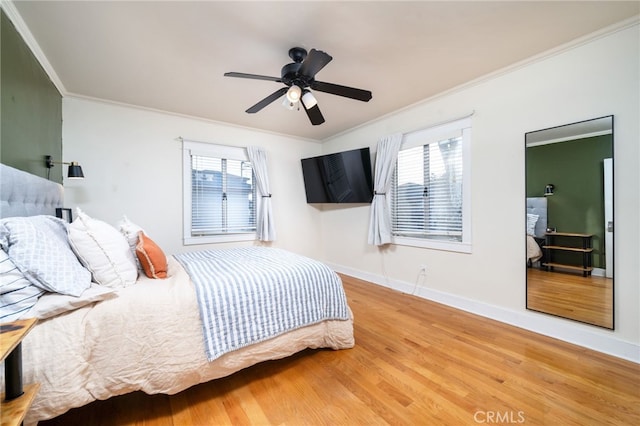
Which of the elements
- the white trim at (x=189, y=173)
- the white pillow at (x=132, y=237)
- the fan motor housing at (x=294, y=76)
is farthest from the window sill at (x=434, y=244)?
the white pillow at (x=132, y=237)

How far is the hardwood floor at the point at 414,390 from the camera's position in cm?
138

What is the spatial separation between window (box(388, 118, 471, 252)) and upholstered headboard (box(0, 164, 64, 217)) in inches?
143

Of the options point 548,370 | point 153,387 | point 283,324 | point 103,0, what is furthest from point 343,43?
point 548,370

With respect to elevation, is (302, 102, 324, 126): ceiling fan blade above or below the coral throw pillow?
above

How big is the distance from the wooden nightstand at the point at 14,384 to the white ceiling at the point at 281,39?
196 centimetres

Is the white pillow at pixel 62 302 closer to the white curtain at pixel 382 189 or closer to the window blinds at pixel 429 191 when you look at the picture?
the white curtain at pixel 382 189

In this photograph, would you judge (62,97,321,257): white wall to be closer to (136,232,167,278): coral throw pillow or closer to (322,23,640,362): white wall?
(136,232,167,278): coral throw pillow

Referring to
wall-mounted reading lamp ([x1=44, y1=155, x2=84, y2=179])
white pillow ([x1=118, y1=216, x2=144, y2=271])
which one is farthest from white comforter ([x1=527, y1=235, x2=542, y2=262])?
wall-mounted reading lamp ([x1=44, y1=155, x2=84, y2=179])

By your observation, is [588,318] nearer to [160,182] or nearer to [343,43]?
[343,43]

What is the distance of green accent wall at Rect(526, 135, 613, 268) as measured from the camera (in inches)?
80.2

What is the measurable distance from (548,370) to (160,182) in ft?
14.7

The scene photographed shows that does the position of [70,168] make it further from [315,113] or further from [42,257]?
[315,113]

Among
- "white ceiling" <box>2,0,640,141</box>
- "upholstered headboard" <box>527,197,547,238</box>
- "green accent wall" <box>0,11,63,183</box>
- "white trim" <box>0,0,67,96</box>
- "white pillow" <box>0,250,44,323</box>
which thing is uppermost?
"white ceiling" <box>2,0,640,141</box>

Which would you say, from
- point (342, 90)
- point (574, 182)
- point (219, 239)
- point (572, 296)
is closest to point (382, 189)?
point (342, 90)
